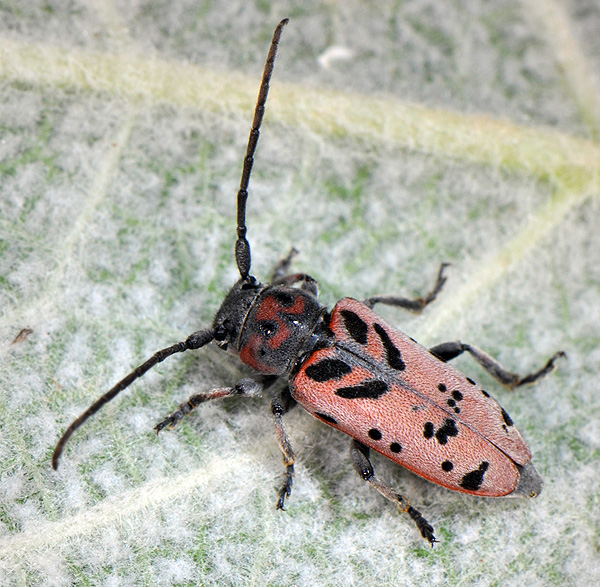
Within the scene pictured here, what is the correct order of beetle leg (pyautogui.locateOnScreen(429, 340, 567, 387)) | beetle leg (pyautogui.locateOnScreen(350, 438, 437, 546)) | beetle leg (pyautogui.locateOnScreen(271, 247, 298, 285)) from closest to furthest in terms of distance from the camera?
beetle leg (pyautogui.locateOnScreen(350, 438, 437, 546)) → beetle leg (pyautogui.locateOnScreen(429, 340, 567, 387)) → beetle leg (pyautogui.locateOnScreen(271, 247, 298, 285))

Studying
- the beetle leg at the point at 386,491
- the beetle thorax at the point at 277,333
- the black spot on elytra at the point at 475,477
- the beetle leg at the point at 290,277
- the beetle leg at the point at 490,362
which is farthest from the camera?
the beetle leg at the point at 290,277

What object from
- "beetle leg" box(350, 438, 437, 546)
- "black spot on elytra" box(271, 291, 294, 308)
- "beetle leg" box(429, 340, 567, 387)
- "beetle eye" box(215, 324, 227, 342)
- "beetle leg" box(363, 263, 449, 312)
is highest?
"black spot on elytra" box(271, 291, 294, 308)

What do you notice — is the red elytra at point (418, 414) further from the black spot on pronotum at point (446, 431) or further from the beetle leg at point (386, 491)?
the beetle leg at point (386, 491)

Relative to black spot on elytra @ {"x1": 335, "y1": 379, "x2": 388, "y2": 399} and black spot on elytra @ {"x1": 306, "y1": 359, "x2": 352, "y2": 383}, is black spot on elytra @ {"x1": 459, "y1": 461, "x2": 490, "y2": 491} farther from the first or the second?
black spot on elytra @ {"x1": 306, "y1": 359, "x2": 352, "y2": 383}

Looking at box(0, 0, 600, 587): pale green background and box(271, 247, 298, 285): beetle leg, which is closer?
box(0, 0, 600, 587): pale green background

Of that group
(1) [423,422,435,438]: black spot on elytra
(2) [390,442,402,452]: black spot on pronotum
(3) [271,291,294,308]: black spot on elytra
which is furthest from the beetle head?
(1) [423,422,435,438]: black spot on elytra

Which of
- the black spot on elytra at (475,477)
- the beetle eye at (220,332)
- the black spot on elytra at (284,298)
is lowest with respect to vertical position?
the black spot on elytra at (475,477)

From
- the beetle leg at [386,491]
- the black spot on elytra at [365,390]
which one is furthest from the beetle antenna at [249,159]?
the beetle leg at [386,491]

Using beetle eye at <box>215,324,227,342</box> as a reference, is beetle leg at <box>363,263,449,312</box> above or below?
above
